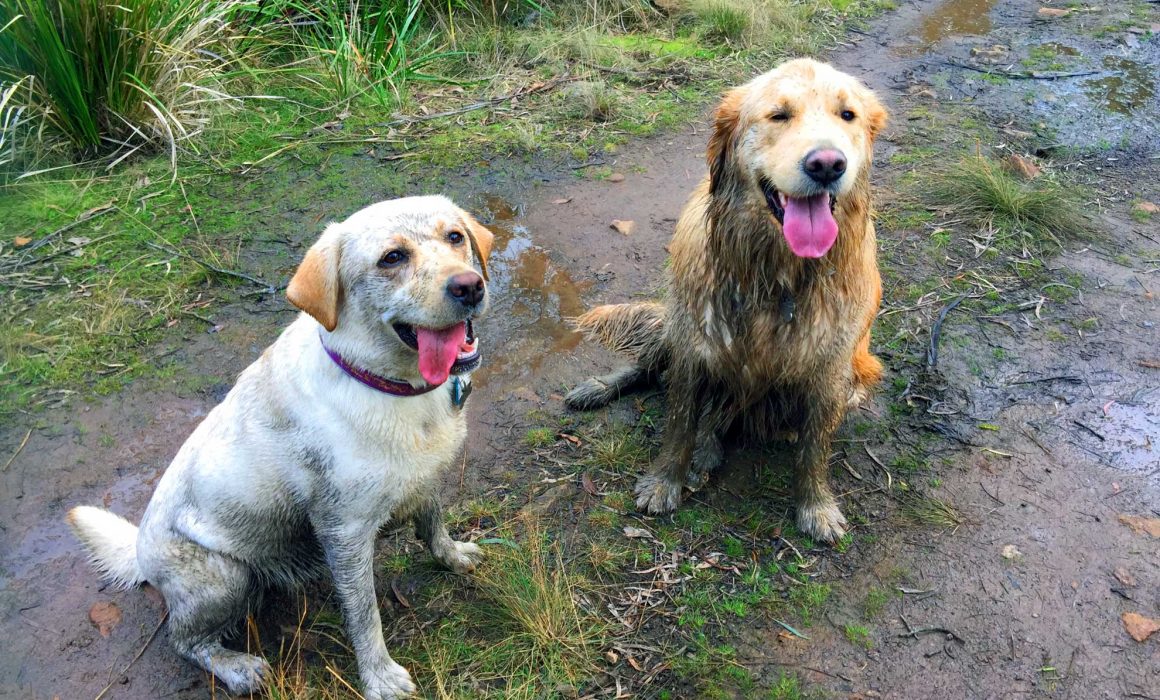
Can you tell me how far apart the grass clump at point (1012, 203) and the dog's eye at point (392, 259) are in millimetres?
4408

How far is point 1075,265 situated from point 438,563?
14.4 feet

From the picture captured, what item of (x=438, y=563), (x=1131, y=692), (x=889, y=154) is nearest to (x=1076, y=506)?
(x=1131, y=692)

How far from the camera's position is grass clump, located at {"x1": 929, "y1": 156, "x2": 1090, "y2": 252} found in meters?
5.33

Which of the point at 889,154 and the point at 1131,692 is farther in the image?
the point at 889,154

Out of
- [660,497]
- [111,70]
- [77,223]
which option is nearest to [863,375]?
[660,497]

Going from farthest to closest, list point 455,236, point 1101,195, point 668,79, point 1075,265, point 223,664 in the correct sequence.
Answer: point 668,79 < point 1101,195 < point 1075,265 < point 223,664 < point 455,236

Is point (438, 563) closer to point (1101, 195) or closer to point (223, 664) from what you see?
point (223, 664)

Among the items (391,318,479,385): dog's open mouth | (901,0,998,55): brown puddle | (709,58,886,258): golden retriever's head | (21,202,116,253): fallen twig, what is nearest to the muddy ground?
(21,202,116,253): fallen twig

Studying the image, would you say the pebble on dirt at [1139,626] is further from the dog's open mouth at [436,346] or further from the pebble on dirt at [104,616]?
the pebble on dirt at [104,616]

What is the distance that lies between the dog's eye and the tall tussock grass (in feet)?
14.5

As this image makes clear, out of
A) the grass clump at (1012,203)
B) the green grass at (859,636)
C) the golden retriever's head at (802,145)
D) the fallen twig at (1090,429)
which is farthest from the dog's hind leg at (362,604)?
the grass clump at (1012,203)

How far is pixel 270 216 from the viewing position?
5734mm

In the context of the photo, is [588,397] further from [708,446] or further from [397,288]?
[397,288]

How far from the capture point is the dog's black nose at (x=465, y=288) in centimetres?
249
